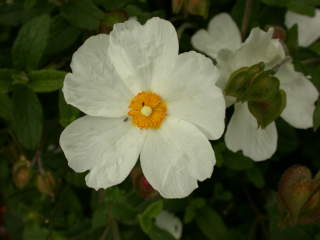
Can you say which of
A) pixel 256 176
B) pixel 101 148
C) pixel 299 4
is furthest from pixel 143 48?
pixel 256 176

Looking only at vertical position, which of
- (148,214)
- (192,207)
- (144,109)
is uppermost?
(144,109)

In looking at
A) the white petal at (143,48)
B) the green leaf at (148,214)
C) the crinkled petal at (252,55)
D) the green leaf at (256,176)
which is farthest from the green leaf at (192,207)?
the white petal at (143,48)

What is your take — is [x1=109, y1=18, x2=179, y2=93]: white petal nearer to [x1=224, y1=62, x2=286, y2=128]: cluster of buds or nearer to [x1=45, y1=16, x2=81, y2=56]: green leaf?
[x1=224, y1=62, x2=286, y2=128]: cluster of buds

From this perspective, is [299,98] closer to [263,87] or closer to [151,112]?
[263,87]

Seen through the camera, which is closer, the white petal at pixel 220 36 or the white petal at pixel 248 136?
the white petal at pixel 248 136

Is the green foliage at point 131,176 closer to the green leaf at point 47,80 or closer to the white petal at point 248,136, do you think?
the green leaf at point 47,80

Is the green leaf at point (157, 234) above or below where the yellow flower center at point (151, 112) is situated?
below

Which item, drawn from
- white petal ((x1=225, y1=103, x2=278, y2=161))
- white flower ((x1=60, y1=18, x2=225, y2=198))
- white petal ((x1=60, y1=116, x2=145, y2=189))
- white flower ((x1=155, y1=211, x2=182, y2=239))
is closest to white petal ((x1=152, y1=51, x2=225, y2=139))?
white flower ((x1=60, y1=18, x2=225, y2=198))
